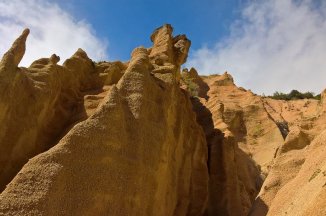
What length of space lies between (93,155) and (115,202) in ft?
4.77

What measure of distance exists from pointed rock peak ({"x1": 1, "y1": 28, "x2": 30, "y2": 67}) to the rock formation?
0.13 feet

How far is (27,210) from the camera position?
12.3 metres

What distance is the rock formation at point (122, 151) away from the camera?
13.4 m

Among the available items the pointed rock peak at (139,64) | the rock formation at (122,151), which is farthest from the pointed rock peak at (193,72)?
the pointed rock peak at (139,64)

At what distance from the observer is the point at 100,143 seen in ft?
48.0

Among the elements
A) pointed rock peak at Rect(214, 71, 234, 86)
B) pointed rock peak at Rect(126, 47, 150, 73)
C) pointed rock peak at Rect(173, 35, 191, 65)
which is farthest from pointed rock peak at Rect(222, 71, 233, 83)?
pointed rock peak at Rect(126, 47, 150, 73)

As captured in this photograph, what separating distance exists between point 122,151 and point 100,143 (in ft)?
2.60

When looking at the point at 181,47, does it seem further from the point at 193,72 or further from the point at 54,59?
the point at 193,72

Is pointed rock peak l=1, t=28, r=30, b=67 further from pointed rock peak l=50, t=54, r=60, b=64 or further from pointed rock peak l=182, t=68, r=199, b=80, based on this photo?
pointed rock peak l=182, t=68, r=199, b=80

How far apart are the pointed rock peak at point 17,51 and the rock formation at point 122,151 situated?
0.04 metres

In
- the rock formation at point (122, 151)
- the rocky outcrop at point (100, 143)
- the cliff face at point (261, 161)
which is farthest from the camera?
the cliff face at point (261, 161)

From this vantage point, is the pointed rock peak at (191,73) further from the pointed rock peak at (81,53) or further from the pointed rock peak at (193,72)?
the pointed rock peak at (81,53)

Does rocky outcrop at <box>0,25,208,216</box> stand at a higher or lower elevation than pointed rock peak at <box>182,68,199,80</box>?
lower

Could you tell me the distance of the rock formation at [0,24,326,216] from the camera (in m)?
13.4
